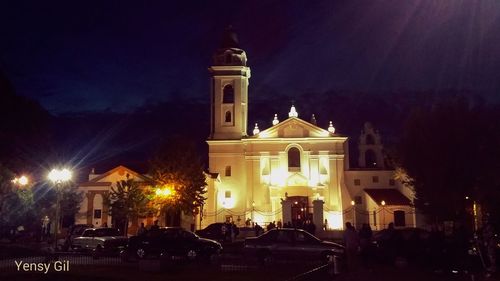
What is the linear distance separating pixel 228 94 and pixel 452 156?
101ft

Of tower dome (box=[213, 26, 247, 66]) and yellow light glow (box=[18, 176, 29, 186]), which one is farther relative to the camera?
tower dome (box=[213, 26, 247, 66])

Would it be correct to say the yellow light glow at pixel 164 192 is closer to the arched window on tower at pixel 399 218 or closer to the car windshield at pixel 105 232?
the car windshield at pixel 105 232

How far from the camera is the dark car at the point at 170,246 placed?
2112 centimetres

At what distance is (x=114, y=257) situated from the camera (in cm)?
2306

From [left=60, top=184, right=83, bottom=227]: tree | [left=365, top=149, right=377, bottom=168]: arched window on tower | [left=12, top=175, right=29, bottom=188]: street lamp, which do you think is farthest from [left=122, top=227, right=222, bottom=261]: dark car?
[left=365, top=149, right=377, bottom=168]: arched window on tower

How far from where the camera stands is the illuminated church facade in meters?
47.4

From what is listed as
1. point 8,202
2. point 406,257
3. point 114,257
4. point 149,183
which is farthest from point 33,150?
point 406,257

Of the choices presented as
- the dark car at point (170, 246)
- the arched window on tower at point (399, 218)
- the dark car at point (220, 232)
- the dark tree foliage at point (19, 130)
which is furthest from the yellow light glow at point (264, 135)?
Result: the dark car at point (170, 246)

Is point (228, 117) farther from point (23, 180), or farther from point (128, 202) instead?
point (23, 180)

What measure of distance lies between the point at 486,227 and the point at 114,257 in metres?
16.5

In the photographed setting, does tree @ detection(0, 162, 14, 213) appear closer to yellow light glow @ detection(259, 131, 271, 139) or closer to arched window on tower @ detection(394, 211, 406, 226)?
yellow light glow @ detection(259, 131, 271, 139)

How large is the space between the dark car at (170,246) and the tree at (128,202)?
652 inches

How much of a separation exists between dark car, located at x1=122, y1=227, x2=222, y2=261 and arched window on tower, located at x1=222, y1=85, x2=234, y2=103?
32.8 metres

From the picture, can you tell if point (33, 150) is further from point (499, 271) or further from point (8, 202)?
point (499, 271)
